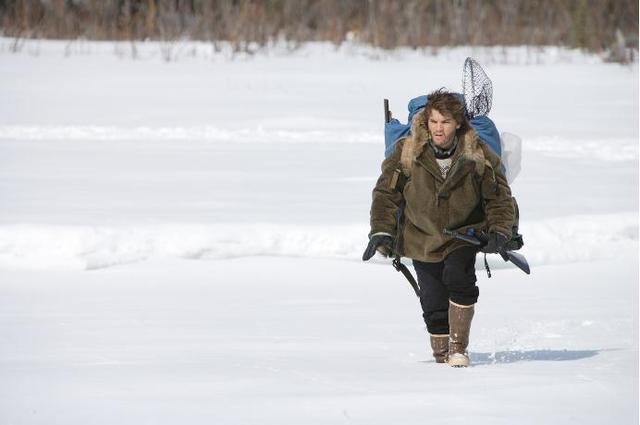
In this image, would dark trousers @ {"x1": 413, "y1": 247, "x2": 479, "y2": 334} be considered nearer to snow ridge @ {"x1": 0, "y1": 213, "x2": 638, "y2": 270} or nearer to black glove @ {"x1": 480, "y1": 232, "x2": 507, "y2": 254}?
black glove @ {"x1": 480, "y1": 232, "x2": 507, "y2": 254}

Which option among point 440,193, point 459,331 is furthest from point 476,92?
point 459,331

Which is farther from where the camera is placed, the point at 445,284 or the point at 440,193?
the point at 445,284

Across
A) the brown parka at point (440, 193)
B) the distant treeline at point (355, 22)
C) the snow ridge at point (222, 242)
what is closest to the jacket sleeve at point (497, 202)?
the brown parka at point (440, 193)

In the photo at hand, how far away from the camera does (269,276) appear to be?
7.22m

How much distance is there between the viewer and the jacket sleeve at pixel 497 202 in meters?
4.51

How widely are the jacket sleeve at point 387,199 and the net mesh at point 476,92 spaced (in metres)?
0.42

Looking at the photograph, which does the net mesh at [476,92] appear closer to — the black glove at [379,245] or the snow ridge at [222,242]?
the black glove at [379,245]

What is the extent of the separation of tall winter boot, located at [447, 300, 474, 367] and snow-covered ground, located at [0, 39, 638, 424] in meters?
0.09

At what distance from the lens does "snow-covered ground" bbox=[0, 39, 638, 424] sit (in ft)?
→ 13.6

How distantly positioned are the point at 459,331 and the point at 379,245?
1.41 feet

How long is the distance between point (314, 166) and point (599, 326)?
5.82m

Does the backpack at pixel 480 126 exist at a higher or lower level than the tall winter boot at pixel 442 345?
higher

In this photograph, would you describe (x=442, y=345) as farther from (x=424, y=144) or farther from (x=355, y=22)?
(x=355, y=22)

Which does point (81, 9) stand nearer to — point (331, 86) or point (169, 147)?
point (331, 86)
